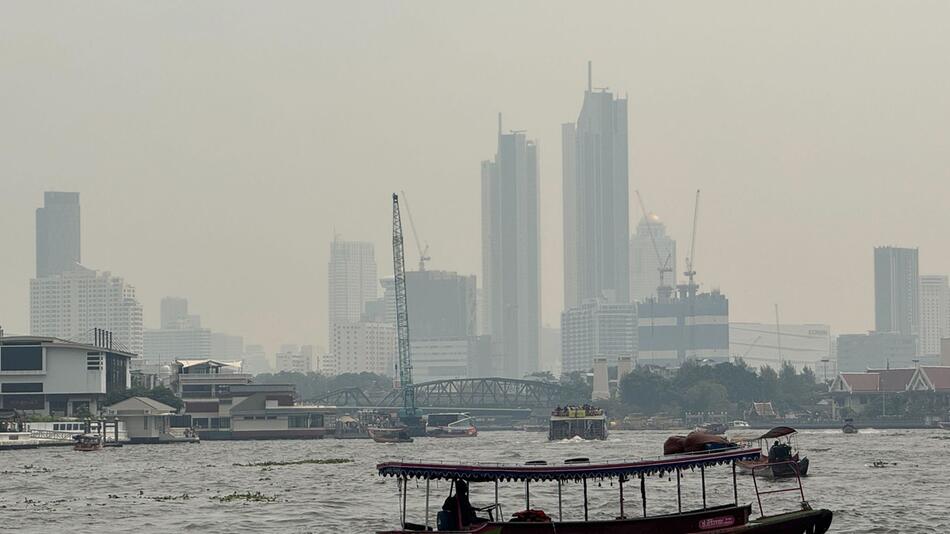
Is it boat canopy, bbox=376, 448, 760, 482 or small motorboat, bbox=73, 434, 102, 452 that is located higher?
boat canopy, bbox=376, 448, 760, 482

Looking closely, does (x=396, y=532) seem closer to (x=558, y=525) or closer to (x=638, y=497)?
(x=558, y=525)

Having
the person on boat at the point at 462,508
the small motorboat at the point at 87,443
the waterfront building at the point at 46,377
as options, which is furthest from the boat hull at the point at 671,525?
the waterfront building at the point at 46,377

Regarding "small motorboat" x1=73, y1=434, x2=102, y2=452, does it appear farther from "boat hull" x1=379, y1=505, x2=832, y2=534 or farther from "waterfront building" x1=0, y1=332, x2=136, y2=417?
"boat hull" x1=379, y1=505, x2=832, y2=534

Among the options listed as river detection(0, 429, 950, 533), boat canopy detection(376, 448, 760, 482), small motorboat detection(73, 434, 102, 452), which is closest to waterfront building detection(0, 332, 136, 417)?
small motorboat detection(73, 434, 102, 452)

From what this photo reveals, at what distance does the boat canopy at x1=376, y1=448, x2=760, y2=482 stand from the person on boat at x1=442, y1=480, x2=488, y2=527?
370 mm

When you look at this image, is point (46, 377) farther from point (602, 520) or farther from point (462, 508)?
point (602, 520)

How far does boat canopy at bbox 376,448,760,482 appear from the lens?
50.9 meters

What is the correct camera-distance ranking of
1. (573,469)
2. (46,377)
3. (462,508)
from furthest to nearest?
(46,377), (462,508), (573,469)

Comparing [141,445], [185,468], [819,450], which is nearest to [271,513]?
[185,468]

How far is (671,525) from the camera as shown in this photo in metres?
50.2

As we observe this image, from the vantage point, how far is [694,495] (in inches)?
3238

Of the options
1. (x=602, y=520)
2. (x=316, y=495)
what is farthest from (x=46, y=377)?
(x=602, y=520)

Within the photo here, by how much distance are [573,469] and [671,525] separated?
134 inches

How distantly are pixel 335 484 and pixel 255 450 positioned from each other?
236 feet
